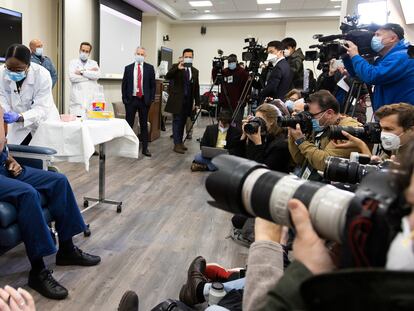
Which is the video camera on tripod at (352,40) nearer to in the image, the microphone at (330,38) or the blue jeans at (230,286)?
the microphone at (330,38)

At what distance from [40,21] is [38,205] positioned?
4.03 metres

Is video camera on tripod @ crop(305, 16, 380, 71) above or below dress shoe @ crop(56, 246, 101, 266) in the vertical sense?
above

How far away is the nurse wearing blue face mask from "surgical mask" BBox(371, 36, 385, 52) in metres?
2.09

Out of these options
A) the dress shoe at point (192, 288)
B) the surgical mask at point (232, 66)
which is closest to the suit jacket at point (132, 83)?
the surgical mask at point (232, 66)

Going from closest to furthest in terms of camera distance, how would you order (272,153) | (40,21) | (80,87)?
(272,153), (80,87), (40,21)

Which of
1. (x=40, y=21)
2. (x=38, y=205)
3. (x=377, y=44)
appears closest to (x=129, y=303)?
(x=38, y=205)

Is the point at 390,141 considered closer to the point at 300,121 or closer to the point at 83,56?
the point at 300,121

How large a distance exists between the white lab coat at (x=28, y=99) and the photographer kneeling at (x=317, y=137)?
1.59 m

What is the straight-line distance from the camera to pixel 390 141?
160cm

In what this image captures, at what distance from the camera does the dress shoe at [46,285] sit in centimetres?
165

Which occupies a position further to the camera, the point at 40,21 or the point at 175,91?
the point at 175,91

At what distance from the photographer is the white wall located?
14.6ft

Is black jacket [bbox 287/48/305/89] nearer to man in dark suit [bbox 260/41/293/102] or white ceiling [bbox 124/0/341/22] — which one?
man in dark suit [bbox 260/41/293/102]

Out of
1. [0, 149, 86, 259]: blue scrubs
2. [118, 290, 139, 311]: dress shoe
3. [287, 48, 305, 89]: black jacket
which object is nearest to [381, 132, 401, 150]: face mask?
[118, 290, 139, 311]: dress shoe
